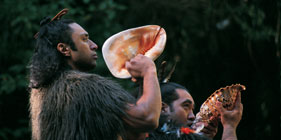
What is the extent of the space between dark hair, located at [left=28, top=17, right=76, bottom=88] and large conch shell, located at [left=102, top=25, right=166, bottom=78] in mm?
264

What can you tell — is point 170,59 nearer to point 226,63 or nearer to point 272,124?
point 226,63

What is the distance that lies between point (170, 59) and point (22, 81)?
7.80ft

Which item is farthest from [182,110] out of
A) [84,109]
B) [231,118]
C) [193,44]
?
[193,44]

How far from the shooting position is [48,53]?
2893 millimetres

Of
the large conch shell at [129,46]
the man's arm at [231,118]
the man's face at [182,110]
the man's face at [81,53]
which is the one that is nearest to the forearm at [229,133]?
the man's arm at [231,118]

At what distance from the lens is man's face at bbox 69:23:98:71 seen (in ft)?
9.55

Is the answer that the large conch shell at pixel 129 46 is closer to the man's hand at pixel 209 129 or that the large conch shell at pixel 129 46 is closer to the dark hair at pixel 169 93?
the dark hair at pixel 169 93

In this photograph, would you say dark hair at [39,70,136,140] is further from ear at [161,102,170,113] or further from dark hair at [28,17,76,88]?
ear at [161,102,170,113]

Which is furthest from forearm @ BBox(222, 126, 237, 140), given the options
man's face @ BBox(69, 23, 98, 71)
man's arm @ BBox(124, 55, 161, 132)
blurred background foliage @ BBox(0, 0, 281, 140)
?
blurred background foliage @ BBox(0, 0, 281, 140)

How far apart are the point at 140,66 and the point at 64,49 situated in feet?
1.71

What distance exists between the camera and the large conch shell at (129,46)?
3002 millimetres

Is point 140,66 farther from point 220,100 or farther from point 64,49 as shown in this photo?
point 220,100

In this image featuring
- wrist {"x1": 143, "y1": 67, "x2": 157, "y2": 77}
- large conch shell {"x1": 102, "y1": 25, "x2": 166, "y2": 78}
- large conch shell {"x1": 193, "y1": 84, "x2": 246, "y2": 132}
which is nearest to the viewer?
wrist {"x1": 143, "y1": 67, "x2": 157, "y2": 77}

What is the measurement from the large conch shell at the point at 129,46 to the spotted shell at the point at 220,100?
67 centimetres
